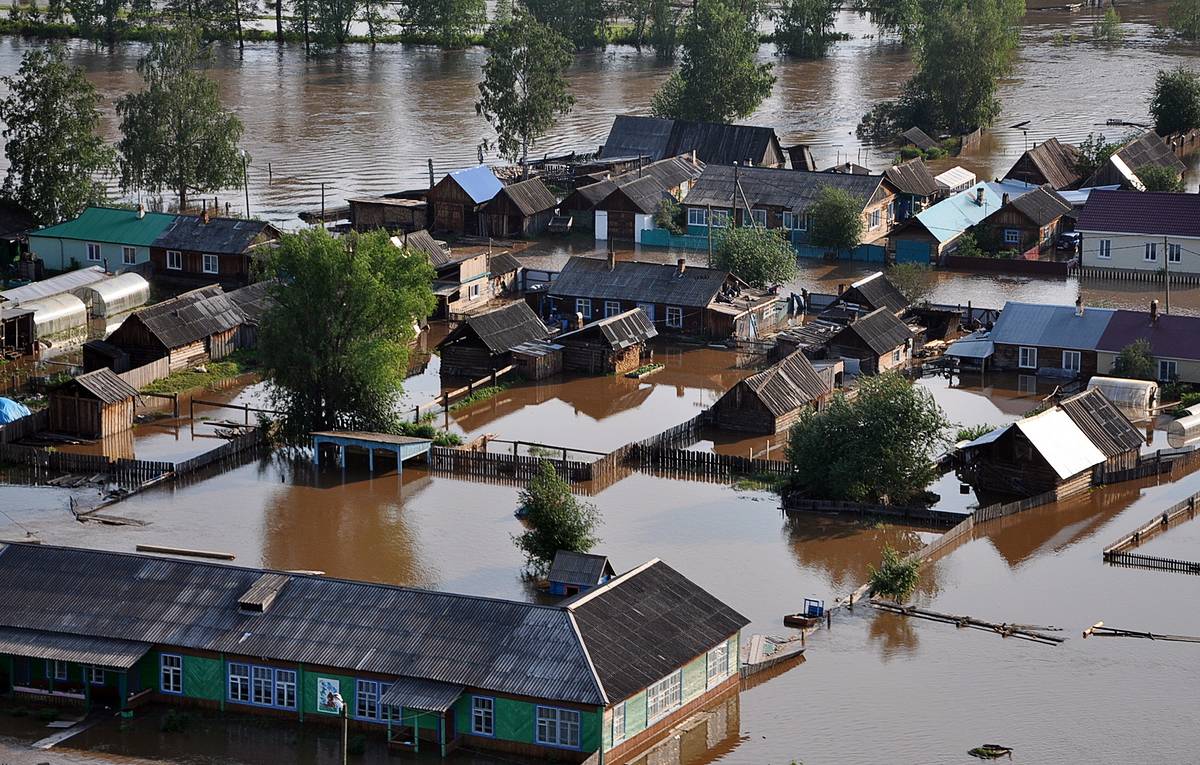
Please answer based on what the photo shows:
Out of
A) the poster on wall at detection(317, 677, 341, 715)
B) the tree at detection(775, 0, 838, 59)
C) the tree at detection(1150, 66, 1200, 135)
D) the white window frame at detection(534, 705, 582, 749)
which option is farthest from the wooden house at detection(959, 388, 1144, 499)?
the tree at detection(775, 0, 838, 59)

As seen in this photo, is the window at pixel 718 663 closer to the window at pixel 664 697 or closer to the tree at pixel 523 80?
the window at pixel 664 697

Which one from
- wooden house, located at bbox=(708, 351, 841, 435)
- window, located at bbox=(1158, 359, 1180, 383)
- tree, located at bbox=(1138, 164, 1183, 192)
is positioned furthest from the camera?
tree, located at bbox=(1138, 164, 1183, 192)

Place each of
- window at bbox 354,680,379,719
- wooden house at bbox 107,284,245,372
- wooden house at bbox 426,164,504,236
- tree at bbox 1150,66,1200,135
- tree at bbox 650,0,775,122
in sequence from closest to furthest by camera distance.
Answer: window at bbox 354,680,379,719, wooden house at bbox 107,284,245,372, wooden house at bbox 426,164,504,236, tree at bbox 650,0,775,122, tree at bbox 1150,66,1200,135

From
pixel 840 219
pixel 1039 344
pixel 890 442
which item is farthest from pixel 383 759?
pixel 840 219

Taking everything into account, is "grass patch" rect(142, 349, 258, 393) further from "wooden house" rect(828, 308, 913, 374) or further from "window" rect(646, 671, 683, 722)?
"window" rect(646, 671, 683, 722)

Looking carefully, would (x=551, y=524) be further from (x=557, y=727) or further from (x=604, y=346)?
(x=604, y=346)

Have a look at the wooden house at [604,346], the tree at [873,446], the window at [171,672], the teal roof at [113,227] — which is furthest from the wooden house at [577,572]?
the teal roof at [113,227]
